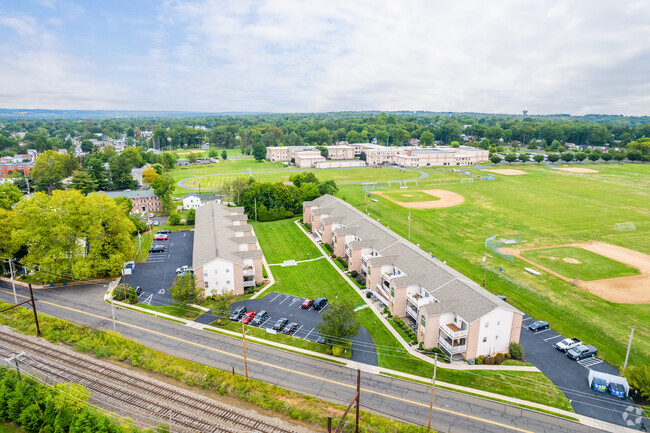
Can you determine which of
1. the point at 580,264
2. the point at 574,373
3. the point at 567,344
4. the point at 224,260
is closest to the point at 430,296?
the point at 567,344

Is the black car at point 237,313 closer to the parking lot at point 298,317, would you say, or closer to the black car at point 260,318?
the parking lot at point 298,317

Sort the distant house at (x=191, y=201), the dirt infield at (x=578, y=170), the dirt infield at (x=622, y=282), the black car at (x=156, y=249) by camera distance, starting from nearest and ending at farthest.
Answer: the dirt infield at (x=622, y=282), the black car at (x=156, y=249), the distant house at (x=191, y=201), the dirt infield at (x=578, y=170)

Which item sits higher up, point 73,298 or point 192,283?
point 192,283

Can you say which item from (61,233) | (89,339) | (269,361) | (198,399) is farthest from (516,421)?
(61,233)

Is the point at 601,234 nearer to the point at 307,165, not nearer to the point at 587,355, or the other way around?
the point at 587,355

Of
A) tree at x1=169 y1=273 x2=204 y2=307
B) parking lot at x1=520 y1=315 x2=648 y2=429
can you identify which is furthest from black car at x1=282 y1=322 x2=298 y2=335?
parking lot at x1=520 y1=315 x2=648 y2=429

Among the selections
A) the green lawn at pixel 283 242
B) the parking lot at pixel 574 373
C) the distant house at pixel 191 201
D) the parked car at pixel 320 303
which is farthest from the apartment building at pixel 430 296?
the distant house at pixel 191 201

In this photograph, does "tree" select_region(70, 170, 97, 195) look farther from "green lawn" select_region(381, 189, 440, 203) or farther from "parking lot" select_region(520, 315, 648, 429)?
"parking lot" select_region(520, 315, 648, 429)
